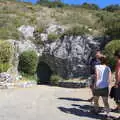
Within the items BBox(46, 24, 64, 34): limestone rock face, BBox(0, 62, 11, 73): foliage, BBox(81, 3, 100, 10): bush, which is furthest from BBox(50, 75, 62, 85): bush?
BBox(81, 3, 100, 10): bush

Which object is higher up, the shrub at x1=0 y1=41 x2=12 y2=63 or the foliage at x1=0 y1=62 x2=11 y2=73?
the shrub at x1=0 y1=41 x2=12 y2=63

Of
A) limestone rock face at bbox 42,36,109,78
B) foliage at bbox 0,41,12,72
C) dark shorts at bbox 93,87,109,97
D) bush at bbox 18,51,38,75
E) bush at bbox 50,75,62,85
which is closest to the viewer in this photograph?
dark shorts at bbox 93,87,109,97

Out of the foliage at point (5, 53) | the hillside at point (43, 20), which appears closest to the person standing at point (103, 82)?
the foliage at point (5, 53)

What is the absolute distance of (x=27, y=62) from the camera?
1009 inches

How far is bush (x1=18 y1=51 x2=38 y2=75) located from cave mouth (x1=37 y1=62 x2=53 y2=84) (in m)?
1.04

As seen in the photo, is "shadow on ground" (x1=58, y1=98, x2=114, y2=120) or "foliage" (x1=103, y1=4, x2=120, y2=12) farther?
"foliage" (x1=103, y1=4, x2=120, y2=12)

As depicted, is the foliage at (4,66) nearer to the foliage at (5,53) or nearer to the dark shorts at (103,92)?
the foliage at (5,53)

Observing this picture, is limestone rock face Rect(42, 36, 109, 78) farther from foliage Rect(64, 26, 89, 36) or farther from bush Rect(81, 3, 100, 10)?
bush Rect(81, 3, 100, 10)

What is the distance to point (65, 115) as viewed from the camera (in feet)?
41.2

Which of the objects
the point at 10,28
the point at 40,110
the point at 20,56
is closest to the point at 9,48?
the point at 20,56

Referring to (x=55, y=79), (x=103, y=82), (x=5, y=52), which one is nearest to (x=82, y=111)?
(x=103, y=82)

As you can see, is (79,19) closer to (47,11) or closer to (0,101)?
(47,11)

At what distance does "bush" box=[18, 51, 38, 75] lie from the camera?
25641mm

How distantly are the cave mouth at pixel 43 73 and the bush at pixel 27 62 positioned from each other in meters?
1.04
